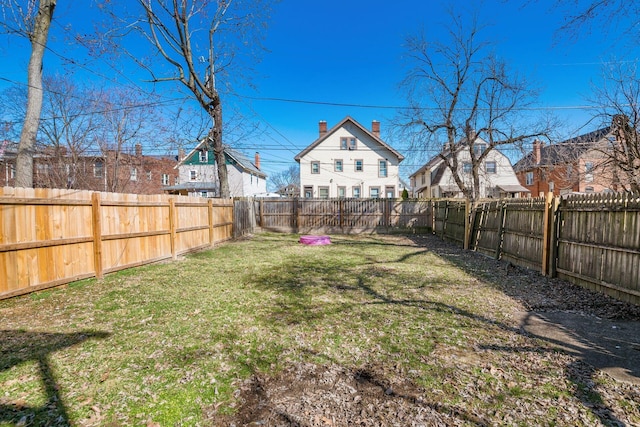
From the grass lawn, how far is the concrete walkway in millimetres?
233

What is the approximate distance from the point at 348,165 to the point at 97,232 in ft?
73.0

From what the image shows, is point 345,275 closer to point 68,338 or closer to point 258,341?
point 258,341

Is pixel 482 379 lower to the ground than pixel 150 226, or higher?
lower

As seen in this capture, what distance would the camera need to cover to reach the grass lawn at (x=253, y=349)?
7.35 ft

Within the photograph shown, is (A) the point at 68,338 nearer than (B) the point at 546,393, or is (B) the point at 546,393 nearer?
(B) the point at 546,393

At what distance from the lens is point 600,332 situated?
3553mm

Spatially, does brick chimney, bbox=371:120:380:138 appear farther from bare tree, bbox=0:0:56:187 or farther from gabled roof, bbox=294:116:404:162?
bare tree, bbox=0:0:56:187

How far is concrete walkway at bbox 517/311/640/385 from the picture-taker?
110 inches

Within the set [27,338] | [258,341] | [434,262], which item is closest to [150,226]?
[27,338]

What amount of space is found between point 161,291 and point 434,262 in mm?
6310

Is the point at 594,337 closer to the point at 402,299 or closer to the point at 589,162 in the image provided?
the point at 402,299

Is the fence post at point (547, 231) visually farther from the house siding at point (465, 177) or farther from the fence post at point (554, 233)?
the house siding at point (465, 177)

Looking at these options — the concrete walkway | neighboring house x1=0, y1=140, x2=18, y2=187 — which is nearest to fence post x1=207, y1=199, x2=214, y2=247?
neighboring house x1=0, y1=140, x2=18, y2=187

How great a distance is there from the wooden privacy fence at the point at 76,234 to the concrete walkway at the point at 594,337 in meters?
6.98
